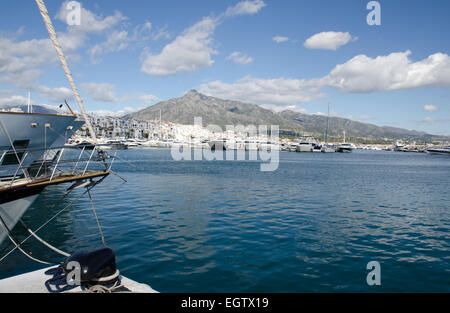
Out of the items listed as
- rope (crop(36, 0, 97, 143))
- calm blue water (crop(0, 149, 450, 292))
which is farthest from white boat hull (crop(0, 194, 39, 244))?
rope (crop(36, 0, 97, 143))

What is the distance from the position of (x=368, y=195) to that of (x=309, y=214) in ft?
41.5

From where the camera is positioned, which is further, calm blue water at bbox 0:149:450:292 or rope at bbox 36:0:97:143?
rope at bbox 36:0:97:143

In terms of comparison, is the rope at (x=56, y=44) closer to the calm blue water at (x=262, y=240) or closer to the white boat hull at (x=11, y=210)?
the white boat hull at (x=11, y=210)

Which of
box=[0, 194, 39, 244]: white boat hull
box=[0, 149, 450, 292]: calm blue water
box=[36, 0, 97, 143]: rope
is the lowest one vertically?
box=[0, 149, 450, 292]: calm blue water

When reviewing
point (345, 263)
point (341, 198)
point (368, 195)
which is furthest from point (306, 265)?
point (368, 195)

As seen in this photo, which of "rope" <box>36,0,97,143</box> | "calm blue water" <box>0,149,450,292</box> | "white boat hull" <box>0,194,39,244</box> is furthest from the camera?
"rope" <box>36,0,97,143</box>

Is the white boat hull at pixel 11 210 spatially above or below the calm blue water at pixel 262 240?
above

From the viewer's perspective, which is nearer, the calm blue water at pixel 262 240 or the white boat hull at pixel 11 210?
the calm blue water at pixel 262 240

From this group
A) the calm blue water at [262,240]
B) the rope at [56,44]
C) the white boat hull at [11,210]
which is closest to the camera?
the calm blue water at [262,240]

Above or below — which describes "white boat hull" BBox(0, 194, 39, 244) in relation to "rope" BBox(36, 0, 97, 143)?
below

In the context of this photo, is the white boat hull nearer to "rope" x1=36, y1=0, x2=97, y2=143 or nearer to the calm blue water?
the calm blue water

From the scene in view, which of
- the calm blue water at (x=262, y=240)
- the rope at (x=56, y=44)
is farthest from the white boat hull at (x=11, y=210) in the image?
the rope at (x=56, y=44)
